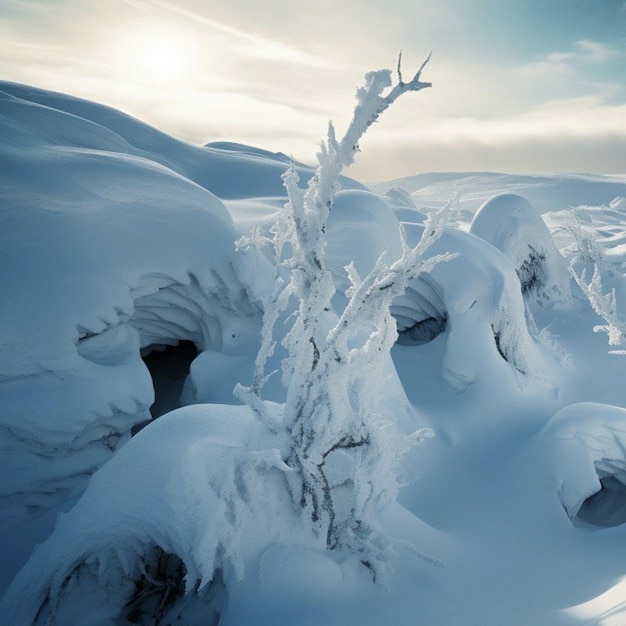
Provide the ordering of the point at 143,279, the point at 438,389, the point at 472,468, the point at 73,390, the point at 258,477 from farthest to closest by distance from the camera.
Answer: the point at 438,389 < the point at 472,468 < the point at 143,279 < the point at 73,390 < the point at 258,477

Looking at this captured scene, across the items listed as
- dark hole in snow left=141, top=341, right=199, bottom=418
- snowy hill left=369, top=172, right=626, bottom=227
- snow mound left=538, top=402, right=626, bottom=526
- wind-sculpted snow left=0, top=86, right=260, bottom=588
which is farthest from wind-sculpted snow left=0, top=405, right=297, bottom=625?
snowy hill left=369, top=172, right=626, bottom=227

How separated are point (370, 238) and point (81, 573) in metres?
5.72

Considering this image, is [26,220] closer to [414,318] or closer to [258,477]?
[258,477]

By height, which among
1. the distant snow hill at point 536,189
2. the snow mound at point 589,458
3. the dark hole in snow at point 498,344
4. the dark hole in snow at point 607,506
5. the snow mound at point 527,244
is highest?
the distant snow hill at point 536,189

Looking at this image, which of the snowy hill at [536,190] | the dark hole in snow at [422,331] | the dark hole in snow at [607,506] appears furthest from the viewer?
the snowy hill at [536,190]

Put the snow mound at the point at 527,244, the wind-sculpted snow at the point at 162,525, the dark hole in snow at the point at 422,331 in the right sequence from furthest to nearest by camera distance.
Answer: the snow mound at the point at 527,244
the dark hole in snow at the point at 422,331
the wind-sculpted snow at the point at 162,525

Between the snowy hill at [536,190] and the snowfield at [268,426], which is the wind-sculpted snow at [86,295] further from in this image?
the snowy hill at [536,190]

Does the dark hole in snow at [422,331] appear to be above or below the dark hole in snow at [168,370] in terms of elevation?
above

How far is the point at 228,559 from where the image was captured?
9.97ft

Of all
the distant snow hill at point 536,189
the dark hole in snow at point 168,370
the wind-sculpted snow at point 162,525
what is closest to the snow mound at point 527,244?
the dark hole in snow at point 168,370

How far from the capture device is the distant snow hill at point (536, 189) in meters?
36.9

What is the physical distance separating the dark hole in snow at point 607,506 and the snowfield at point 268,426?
3 centimetres

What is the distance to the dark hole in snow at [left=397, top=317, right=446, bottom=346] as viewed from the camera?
836 centimetres

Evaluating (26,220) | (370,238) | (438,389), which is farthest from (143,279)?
(438,389)
